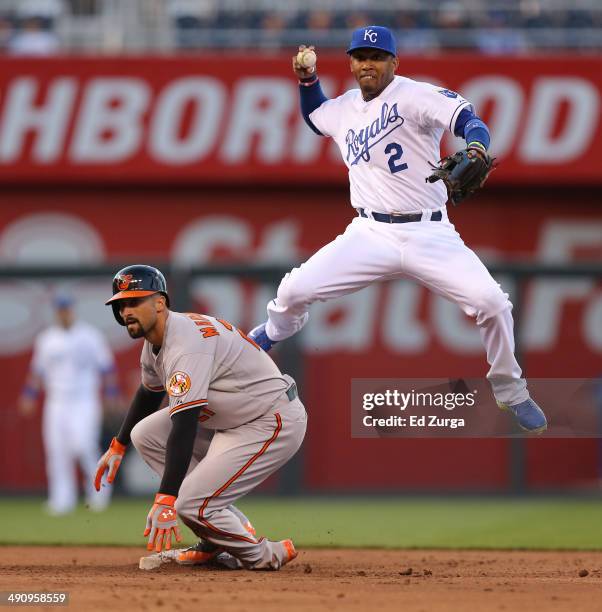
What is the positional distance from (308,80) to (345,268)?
1.11 m

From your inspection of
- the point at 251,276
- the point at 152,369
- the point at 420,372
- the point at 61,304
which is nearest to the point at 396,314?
the point at 420,372

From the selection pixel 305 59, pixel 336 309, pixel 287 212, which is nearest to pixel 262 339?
pixel 305 59

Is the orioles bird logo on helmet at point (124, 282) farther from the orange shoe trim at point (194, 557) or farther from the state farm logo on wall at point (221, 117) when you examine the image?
the state farm logo on wall at point (221, 117)

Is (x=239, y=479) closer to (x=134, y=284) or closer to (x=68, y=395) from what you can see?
(x=134, y=284)

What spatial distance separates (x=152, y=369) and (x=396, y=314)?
289 inches

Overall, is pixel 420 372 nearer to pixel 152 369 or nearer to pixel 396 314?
pixel 396 314

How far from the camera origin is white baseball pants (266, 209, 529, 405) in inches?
259

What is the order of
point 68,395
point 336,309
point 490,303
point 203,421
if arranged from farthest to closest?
1. point 336,309
2. point 68,395
3. point 203,421
4. point 490,303

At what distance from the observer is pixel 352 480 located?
516 inches

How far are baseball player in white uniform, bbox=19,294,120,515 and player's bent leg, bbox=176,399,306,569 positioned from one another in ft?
16.9

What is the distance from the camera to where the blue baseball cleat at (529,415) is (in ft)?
22.6

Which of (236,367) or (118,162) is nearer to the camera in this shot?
(236,367)

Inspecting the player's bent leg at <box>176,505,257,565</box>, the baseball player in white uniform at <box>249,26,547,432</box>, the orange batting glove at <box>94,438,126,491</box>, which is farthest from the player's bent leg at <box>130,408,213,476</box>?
the baseball player in white uniform at <box>249,26,547,432</box>

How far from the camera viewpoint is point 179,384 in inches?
248
